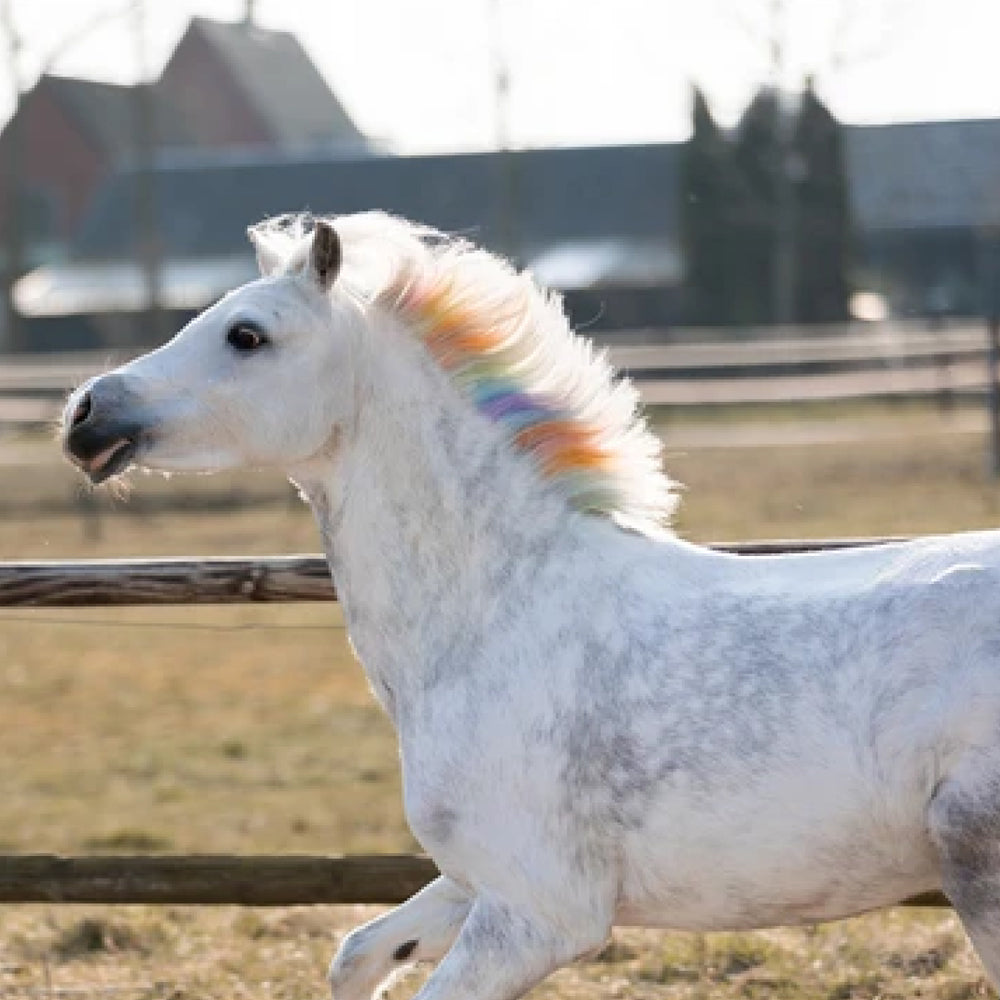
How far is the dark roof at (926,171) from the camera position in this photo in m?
32.2

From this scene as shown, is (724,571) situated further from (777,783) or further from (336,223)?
(336,223)

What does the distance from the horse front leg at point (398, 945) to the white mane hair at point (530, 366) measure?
0.93 m

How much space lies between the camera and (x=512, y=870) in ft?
13.5

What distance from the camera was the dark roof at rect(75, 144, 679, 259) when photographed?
50.2 m

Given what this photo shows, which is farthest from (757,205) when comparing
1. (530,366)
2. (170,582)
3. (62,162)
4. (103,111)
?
(530,366)

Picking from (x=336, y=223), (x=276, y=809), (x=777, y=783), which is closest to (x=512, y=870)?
(x=777, y=783)

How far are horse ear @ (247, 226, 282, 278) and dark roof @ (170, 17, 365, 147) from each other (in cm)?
6109

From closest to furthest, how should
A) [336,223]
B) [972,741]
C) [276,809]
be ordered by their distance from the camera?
[972,741] → [336,223] → [276,809]

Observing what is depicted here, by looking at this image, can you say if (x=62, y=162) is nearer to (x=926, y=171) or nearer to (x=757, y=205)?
(x=757, y=205)

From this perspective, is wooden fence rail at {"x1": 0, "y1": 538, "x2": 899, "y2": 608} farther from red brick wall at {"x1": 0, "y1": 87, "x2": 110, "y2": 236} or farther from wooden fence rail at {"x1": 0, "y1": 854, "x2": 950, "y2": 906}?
red brick wall at {"x1": 0, "y1": 87, "x2": 110, "y2": 236}

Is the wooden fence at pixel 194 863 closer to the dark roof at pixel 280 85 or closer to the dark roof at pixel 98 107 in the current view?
the dark roof at pixel 98 107

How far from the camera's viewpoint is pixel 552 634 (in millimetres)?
4277

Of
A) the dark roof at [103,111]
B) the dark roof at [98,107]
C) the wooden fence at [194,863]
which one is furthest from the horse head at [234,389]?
the dark roof at [98,107]

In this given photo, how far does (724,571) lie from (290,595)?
2.04m
